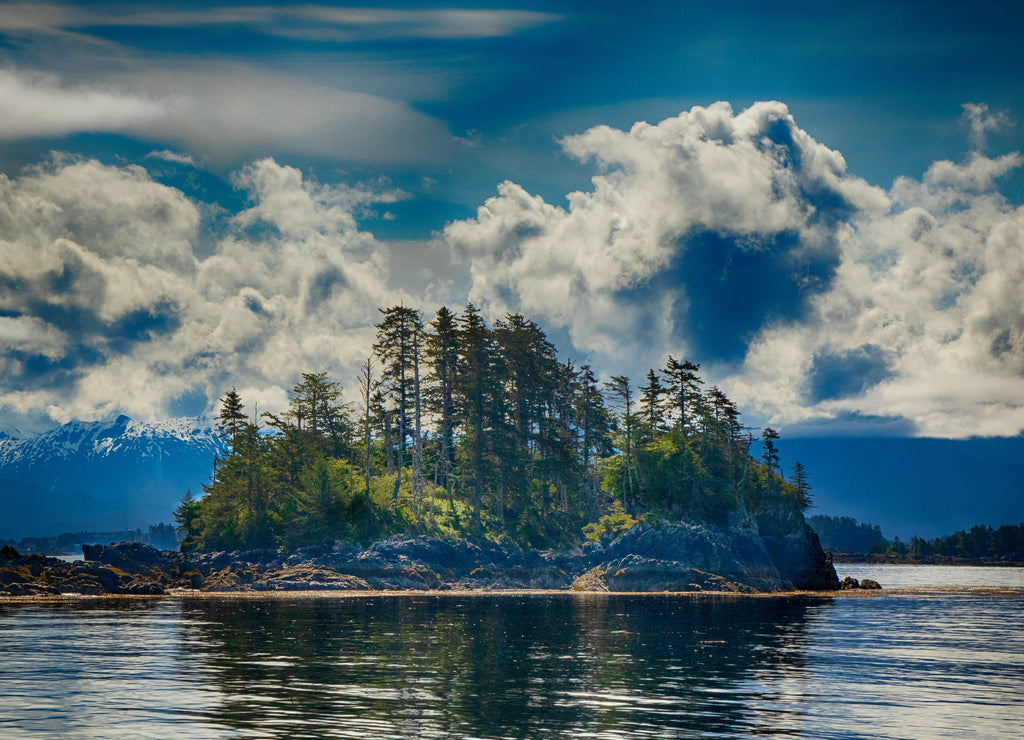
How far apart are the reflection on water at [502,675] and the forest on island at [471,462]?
49.6 meters

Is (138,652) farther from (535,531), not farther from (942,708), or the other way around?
(535,531)

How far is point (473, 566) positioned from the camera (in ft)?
378

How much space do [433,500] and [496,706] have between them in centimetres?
9649

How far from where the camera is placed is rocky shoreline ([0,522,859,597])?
105000mm

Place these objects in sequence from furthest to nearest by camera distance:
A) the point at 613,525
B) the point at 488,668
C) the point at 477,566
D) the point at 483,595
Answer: the point at 613,525 < the point at 477,566 < the point at 483,595 < the point at 488,668

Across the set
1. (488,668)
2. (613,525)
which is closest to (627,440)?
(613,525)

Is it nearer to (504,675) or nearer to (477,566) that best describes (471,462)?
(477,566)

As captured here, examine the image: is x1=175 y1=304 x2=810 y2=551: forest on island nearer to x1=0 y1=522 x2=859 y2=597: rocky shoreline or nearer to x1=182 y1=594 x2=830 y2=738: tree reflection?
x1=0 y1=522 x2=859 y2=597: rocky shoreline

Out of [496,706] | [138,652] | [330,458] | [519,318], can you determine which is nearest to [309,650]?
[138,652]

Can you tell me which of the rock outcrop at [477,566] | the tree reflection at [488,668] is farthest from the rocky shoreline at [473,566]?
the tree reflection at [488,668]

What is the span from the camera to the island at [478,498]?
110 metres

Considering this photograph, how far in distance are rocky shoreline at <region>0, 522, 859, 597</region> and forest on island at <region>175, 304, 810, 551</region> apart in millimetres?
4960

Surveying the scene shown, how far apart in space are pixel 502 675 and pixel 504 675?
0.26 ft

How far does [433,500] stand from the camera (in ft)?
415
